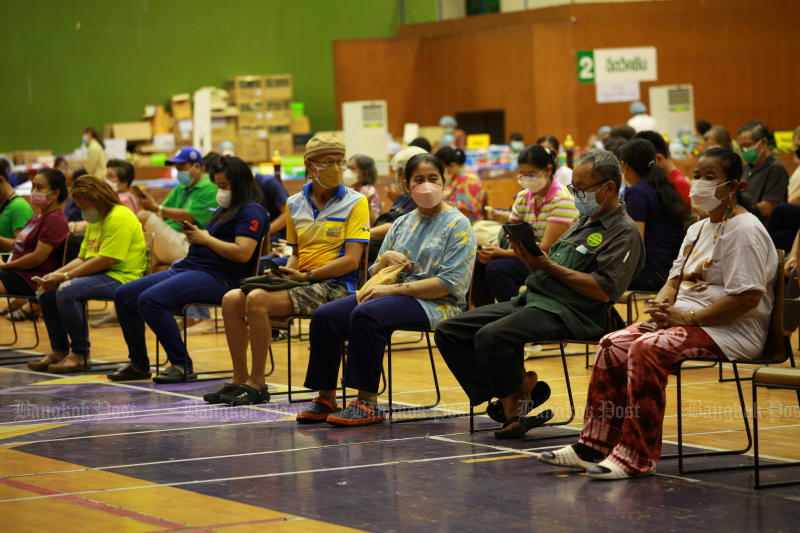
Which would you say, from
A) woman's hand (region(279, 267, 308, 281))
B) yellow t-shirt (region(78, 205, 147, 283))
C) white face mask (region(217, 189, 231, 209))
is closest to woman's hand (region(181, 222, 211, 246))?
white face mask (region(217, 189, 231, 209))

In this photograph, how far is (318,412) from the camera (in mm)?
5547

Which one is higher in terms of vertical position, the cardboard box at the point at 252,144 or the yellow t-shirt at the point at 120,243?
the cardboard box at the point at 252,144

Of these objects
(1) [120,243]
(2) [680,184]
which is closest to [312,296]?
(1) [120,243]

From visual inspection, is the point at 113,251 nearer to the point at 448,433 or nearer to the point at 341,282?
the point at 341,282

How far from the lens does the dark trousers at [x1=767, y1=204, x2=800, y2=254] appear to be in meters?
7.46

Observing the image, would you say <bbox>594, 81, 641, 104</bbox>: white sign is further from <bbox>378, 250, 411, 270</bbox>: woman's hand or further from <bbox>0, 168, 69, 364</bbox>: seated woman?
<bbox>378, 250, 411, 270</bbox>: woman's hand

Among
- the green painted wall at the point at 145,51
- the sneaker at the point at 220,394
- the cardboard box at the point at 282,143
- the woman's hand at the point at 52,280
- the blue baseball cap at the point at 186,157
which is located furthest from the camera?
the green painted wall at the point at 145,51

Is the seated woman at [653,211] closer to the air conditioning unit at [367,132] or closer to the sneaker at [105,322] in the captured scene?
the sneaker at [105,322]

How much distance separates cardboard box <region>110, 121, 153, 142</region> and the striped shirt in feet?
41.0

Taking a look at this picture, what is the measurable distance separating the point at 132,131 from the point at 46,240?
1109cm

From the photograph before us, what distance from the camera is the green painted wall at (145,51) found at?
19.3 meters

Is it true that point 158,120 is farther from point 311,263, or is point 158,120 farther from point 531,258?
point 531,258

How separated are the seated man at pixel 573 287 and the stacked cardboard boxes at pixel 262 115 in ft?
46.5

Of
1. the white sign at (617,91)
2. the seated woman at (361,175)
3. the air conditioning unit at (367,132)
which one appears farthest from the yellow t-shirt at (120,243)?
the white sign at (617,91)
